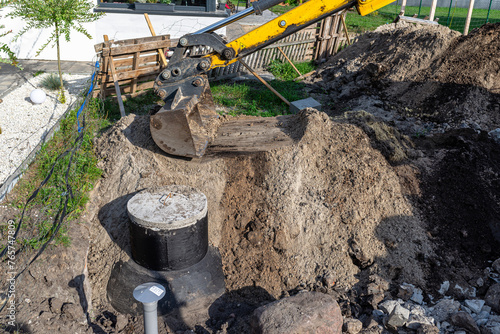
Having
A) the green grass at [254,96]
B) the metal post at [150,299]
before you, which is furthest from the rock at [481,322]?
the green grass at [254,96]

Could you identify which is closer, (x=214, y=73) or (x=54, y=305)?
(x=54, y=305)

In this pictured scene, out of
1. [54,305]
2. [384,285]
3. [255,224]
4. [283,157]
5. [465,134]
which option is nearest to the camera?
[54,305]

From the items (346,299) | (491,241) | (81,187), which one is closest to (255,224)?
(346,299)

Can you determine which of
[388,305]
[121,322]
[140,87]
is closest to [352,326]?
[388,305]

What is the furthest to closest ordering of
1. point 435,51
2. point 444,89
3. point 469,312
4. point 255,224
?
point 435,51
point 444,89
point 255,224
point 469,312

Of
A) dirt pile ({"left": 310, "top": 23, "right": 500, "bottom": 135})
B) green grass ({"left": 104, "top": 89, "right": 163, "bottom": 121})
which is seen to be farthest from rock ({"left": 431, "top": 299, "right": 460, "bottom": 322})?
green grass ({"left": 104, "top": 89, "right": 163, "bottom": 121})

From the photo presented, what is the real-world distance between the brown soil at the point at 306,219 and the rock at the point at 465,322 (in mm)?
730

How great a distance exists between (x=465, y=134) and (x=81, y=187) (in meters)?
6.41

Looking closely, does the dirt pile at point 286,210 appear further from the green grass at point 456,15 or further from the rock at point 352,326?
the green grass at point 456,15

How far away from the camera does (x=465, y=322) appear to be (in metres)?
4.10

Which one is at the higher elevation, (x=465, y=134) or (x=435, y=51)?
(x=435, y=51)

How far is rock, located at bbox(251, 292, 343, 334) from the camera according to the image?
3695 millimetres

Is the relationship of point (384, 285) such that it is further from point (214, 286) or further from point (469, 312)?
point (214, 286)

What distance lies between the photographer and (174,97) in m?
5.34
